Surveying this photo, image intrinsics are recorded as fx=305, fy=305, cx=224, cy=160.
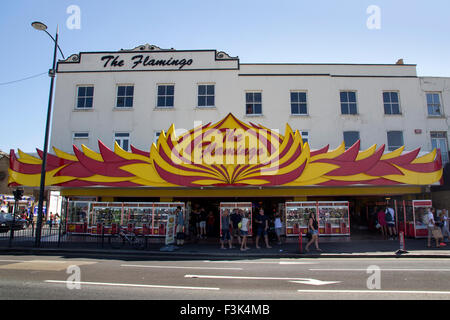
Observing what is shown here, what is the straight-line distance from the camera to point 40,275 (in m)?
8.56

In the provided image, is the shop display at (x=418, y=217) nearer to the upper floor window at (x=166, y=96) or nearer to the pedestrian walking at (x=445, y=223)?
the pedestrian walking at (x=445, y=223)

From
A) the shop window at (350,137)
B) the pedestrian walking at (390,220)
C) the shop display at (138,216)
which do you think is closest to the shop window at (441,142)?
the shop window at (350,137)

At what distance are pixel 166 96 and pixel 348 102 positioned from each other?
1203 cm

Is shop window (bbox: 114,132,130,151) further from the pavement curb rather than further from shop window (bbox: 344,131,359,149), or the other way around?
shop window (bbox: 344,131,359,149)

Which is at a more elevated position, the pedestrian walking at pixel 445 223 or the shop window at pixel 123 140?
the shop window at pixel 123 140

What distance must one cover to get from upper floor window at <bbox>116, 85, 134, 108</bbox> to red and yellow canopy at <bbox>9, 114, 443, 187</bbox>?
5.29m

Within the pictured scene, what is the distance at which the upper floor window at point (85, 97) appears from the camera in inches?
800

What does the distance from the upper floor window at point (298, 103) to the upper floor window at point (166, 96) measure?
7.88 metres

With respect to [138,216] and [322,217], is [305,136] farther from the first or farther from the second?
[138,216]

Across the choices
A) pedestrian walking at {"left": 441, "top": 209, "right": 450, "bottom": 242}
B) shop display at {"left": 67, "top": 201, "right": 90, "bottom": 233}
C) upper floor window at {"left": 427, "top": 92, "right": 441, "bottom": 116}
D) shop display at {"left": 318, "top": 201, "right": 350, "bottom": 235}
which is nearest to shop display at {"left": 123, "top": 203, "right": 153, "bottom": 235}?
shop display at {"left": 67, "top": 201, "right": 90, "bottom": 233}

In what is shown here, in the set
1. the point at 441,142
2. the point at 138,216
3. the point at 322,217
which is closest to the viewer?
the point at 322,217

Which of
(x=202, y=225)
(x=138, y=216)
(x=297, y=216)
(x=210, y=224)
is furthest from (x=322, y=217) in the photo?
(x=138, y=216)

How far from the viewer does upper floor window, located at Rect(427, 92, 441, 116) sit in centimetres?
2036

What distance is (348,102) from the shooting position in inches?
793
